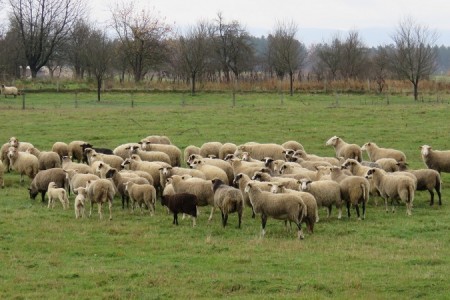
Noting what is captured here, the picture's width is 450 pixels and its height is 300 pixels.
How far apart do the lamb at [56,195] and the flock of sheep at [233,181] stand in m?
0.03

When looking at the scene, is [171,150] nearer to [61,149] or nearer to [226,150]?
[226,150]

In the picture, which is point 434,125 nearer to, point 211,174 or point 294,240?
point 211,174

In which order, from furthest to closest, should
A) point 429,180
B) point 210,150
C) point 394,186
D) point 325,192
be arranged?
point 210,150
point 429,180
point 394,186
point 325,192

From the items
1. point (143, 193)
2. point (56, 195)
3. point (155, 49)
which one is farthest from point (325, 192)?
point (155, 49)

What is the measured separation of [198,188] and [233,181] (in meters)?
1.58

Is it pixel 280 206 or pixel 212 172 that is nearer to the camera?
pixel 280 206

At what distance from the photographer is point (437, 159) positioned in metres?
24.1

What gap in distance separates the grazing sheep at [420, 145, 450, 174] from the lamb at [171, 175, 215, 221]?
9.12 metres

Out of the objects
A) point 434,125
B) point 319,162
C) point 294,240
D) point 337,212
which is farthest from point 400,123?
point 294,240

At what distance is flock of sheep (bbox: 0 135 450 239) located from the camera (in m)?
17.3

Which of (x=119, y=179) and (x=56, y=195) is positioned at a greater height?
(x=119, y=179)

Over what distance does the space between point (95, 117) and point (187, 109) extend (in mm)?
7179

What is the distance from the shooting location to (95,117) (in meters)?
42.7

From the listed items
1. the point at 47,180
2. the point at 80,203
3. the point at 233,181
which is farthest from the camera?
the point at 47,180
